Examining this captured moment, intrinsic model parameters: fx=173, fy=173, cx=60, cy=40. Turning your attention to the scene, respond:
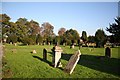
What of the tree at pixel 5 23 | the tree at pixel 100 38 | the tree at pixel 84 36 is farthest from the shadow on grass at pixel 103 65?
the tree at pixel 84 36

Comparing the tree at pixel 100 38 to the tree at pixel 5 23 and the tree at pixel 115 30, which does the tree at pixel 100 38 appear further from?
the tree at pixel 5 23

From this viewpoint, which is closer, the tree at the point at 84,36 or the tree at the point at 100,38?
the tree at the point at 100,38

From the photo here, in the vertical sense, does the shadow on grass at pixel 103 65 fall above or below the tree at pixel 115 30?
below

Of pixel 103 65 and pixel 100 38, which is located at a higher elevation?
pixel 100 38

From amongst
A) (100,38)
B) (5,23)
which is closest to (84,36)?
(100,38)

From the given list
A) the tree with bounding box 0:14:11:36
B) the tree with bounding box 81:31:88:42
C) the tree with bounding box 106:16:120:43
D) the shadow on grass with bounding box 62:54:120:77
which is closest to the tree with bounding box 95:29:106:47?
the tree with bounding box 106:16:120:43

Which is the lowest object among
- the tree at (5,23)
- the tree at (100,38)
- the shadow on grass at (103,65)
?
the shadow on grass at (103,65)

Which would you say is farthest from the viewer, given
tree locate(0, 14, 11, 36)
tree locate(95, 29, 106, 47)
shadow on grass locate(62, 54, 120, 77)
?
tree locate(0, 14, 11, 36)

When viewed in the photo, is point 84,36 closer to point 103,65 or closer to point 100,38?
point 100,38

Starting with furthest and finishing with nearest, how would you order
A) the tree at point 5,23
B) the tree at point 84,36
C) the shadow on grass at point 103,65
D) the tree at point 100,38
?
the tree at point 84,36, the tree at point 5,23, the tree at point 100,38, the shadow on grass at point 103,65

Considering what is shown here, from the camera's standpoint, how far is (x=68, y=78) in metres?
9.68

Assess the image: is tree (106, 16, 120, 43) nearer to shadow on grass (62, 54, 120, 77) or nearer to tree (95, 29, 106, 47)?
tree (95, 29, 106, 47)

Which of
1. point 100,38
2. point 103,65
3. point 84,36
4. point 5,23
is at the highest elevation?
point 5,23

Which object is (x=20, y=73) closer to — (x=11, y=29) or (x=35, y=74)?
(x=35, y=74)
